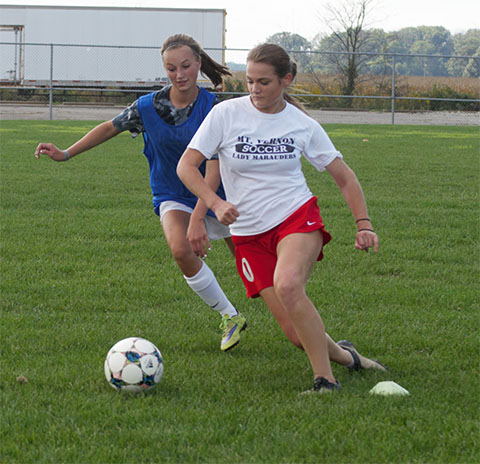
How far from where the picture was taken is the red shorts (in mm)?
4047

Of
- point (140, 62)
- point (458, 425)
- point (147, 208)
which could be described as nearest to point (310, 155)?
point (458, 425)

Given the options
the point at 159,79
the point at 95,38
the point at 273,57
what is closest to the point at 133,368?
the point at 273,57

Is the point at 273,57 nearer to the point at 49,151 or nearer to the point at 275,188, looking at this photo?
the point at 275,188

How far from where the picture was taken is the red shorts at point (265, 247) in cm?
405

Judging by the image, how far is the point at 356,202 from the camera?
4.09m

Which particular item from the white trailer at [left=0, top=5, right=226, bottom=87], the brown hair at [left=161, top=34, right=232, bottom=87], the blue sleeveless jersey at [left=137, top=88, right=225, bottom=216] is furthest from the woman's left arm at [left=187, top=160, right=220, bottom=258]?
the white trailer at [left=0, top=5, right=226, bottom=87]

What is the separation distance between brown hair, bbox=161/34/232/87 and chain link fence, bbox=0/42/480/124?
76.2 ft

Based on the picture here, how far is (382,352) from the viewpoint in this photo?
4.75 m

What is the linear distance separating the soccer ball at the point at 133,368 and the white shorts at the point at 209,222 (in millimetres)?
1212

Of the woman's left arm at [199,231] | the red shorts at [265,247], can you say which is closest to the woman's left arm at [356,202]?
the red shorts at [265,247]

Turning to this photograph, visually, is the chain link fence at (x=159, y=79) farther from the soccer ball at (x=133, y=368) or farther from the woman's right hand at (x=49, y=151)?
the soccer ball at (x=133, y=368)

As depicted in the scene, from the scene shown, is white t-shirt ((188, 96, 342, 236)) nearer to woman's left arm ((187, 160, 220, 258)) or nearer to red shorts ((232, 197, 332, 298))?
red shorts ((232, 197, 332, 298))

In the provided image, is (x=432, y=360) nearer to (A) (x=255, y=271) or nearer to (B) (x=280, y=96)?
(A) (x=255, y=271)

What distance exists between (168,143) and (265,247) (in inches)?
48.7
